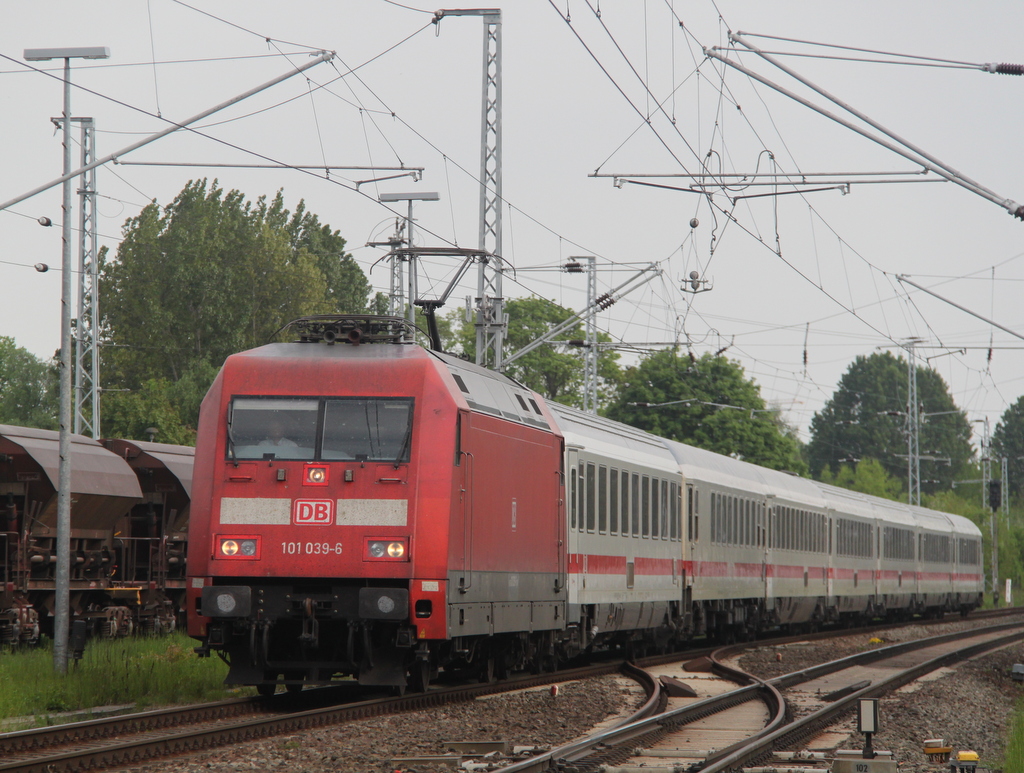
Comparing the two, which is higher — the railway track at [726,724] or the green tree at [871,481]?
the green tree at [871,481]

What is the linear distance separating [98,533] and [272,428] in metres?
9.92

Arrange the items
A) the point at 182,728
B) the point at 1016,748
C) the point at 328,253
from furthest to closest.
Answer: the point at 328,253 → the point at 182,728 → the point at 1016,748

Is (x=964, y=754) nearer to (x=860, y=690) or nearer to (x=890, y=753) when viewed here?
(x=890, y=753)

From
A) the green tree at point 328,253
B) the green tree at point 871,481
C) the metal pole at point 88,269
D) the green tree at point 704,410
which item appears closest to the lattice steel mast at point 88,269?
the metal pole at point 88,269

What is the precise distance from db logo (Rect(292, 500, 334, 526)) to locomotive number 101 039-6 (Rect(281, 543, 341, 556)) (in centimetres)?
20

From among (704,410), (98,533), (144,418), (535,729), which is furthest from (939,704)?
(704,410)

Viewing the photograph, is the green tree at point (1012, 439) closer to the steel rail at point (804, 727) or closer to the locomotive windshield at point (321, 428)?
the steel rail at point (804, 727)

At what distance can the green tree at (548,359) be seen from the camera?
239 feet

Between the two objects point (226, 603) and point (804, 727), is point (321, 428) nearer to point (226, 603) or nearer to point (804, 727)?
point (226, 603)

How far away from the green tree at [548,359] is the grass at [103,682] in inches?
2150

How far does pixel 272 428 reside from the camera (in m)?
13.4

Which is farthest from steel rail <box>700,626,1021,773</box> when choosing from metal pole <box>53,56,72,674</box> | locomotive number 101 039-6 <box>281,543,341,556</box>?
metal pole <box>53,56,72,674</box>

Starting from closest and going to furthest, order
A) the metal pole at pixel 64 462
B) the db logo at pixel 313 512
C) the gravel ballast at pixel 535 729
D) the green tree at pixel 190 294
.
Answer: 1. the gravel ballast at pixel 535 729
2. the db logo at pixel 313 512
3. the metal pole at pixel 64 462
4. the green tree at pixel 190 294

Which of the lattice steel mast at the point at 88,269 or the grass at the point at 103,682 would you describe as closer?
the grass at the point at 103,682
